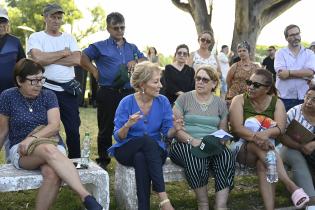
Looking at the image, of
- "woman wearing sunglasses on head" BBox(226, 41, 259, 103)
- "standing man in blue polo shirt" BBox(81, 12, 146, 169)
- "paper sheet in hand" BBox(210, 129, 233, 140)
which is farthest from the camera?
"woman wearing sunglasses on head" BBox(226, 41, 259, 103)

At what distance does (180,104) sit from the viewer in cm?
457

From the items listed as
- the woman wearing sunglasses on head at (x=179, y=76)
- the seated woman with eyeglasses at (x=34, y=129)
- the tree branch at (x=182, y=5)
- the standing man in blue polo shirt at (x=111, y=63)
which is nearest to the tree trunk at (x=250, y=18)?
the tree branch at (x=182, y=5)

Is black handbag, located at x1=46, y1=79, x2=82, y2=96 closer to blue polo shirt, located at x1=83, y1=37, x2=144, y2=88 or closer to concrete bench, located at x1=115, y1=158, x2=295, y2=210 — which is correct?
blue polo shirt, located at x1=83, y1=37, x2=144, y2=88

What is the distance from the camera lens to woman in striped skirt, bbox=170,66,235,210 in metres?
4.09

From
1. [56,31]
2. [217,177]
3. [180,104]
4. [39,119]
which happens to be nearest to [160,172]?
[217,177]

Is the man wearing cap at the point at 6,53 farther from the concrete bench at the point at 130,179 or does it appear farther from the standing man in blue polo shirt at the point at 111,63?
the concrete bench at the point at 130,179

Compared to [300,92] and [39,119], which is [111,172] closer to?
[39,119]

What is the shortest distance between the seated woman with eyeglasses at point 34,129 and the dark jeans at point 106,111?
1257mm

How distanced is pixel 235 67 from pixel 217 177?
2538mm

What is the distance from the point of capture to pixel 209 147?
4.11 meters

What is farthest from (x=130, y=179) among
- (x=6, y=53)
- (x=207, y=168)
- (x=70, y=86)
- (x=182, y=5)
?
(x=182, y=5)

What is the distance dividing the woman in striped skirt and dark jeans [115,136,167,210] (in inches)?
12.6

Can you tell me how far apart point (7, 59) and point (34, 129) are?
1010 millimetres

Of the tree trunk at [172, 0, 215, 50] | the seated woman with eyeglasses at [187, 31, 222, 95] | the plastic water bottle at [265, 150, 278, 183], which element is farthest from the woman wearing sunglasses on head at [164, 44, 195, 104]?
the tree trunk at [172, 0, 215, 50]
